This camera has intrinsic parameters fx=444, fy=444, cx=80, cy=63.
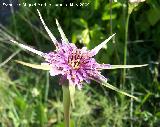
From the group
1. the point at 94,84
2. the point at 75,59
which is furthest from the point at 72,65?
the point at 94,84

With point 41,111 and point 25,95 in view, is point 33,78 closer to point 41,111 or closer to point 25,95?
point 25,95

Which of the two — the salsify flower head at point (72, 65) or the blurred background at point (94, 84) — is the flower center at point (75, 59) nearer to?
the salsify flower head at point (72, 65)

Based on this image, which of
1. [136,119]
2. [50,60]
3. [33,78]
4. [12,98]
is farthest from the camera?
[33,78]

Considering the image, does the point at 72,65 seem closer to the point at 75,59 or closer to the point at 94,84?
the point at 75,59

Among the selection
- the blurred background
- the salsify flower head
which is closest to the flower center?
the salsify flower head

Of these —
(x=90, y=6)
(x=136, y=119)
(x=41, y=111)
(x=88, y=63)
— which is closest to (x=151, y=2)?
(x=90, y=6)

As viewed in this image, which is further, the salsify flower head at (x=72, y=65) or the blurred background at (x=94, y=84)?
the blurred background at (x=94, y=84)

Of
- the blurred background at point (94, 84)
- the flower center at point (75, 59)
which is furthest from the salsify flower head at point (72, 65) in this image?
the blurred background at point (94, 84)
